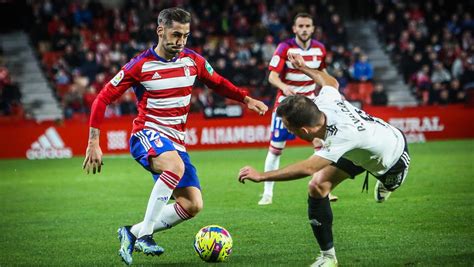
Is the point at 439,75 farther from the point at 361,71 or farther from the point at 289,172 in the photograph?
the point at 289,172

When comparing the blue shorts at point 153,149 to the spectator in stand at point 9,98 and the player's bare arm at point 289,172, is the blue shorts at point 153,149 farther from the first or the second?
the spectator in stand at point 9,98

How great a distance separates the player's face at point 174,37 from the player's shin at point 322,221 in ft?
6.66

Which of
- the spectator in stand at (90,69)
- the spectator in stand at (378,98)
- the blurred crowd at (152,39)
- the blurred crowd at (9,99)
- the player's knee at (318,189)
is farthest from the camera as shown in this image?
the spectator in stand at (90,69)

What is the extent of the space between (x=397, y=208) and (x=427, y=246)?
8.97 ft

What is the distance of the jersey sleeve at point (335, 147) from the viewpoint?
639cm

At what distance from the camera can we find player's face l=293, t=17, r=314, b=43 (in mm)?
11758

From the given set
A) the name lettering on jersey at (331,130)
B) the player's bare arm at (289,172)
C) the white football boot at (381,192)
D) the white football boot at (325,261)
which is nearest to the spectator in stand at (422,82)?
the white football boot at (381,192)

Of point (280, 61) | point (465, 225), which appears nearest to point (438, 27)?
point (280, 61)

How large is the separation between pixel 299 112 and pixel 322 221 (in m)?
1.16

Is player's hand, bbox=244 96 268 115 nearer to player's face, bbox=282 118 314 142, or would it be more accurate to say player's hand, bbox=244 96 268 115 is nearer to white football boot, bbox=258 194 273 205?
player's face, bbox=282 118 314 142

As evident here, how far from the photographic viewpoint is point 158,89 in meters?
7.61

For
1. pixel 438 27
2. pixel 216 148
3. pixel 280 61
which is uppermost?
pixel 280 61

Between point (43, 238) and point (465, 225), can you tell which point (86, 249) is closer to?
point (43, 238)

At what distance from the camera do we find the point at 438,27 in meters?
29.4
